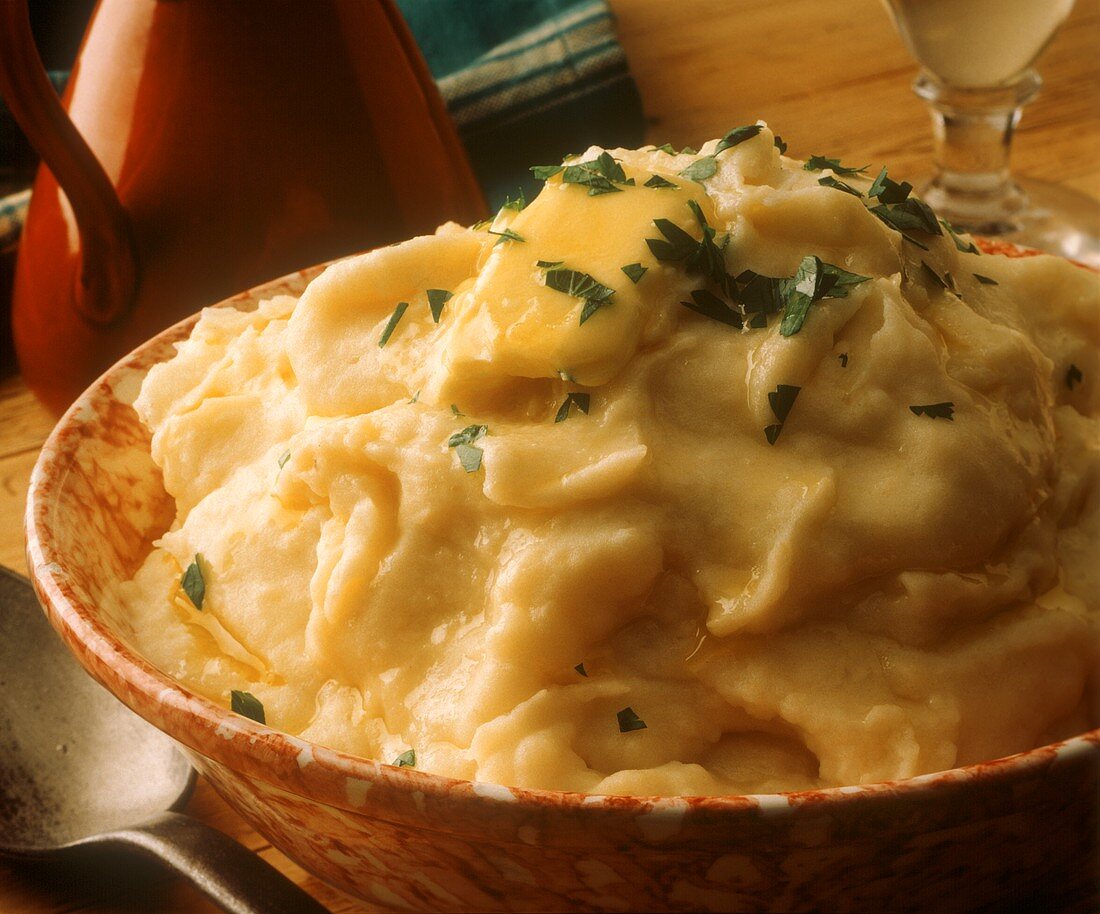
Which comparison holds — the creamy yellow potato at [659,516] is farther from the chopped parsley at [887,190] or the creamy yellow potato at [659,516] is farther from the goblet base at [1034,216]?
the goblet base at [1034,216]

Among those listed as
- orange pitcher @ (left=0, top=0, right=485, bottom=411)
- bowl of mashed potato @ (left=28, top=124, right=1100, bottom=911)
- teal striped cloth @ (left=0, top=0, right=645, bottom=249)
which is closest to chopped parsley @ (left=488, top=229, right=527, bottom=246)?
bowl of mashed potato @ (left=28, top=124, right=1100, bottom=911)


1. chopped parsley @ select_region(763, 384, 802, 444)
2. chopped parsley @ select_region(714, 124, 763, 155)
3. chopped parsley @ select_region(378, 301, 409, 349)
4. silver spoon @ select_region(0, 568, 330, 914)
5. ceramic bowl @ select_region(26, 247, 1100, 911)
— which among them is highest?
chopped parsley @ select_region(714, 124, 763, 155)

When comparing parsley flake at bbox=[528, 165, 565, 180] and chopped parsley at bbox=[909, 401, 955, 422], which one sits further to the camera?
parsley flake at bbox=[528, 165, 565, 180]

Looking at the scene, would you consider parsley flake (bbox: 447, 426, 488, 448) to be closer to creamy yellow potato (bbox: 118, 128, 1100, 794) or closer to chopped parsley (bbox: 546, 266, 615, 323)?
creamy yellow potato (bbox: 118, 128, 1100, 794)

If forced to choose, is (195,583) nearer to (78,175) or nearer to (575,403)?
(575,403)

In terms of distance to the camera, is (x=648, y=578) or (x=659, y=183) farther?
(x=659, y=183)

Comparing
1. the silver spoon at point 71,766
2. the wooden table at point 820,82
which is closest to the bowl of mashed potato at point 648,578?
the silver spoon at point 71,766

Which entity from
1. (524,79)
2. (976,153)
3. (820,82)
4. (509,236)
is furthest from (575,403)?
(820,82)

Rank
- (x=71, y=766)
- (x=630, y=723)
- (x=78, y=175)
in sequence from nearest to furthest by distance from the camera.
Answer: (x=630, y=723) < (x=71, y=766) < (x=78, y=175)

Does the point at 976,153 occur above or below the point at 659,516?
below
